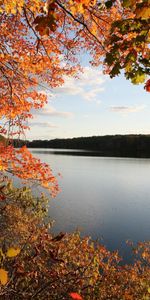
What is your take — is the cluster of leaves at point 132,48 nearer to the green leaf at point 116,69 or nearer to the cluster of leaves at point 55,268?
the green leaf at point 116,69

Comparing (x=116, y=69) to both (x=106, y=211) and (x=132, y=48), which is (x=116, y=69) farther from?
(x=106, y=211)

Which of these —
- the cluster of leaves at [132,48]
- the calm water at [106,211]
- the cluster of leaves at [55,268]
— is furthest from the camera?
the calm water at [106,211]

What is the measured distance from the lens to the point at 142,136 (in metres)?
180

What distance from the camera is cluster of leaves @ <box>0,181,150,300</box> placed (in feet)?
20.5

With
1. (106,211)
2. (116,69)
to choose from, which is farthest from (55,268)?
(106,211)

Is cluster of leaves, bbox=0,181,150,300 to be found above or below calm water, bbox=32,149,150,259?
above

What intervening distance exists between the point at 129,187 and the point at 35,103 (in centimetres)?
4577

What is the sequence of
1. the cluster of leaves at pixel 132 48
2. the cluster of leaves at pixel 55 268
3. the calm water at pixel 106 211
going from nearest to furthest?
the cluster of leaves at pixel 132 48 → the cluster of leaves at pixel 55 268 → the calm water at pixel 106 211

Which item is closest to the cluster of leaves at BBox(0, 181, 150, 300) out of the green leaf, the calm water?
the green leaf

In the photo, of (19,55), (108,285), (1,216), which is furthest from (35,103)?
(1,216)

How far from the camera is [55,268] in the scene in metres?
11.5

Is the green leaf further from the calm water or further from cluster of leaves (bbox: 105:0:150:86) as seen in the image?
the calm water

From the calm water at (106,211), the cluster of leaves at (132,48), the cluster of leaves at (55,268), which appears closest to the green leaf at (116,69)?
the cluster of leaves at (132,48)

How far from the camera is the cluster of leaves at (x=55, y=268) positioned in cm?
624
